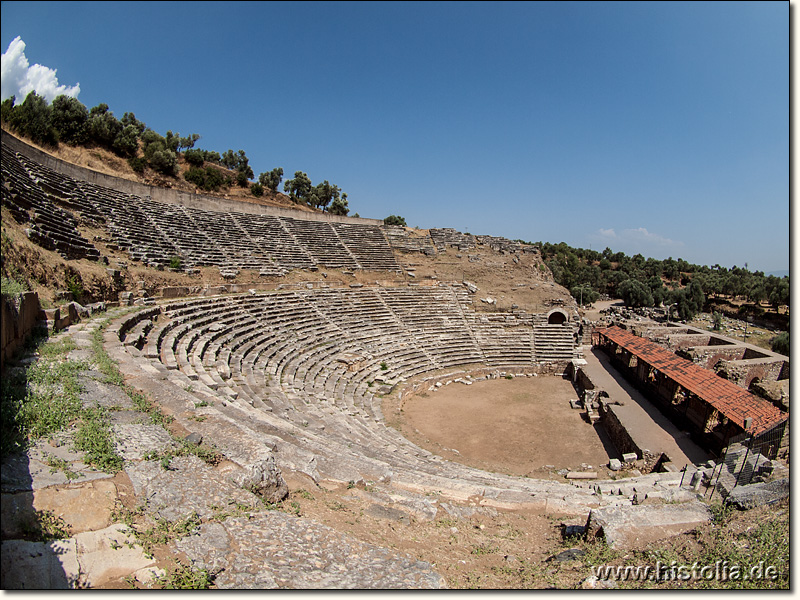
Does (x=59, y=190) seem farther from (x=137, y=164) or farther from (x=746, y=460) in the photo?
(x=746, y=460)

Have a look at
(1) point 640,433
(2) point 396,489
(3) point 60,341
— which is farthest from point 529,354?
(3) point 60,341

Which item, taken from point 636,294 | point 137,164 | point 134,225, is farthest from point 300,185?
point 636,294

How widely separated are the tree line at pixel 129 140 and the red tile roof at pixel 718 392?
3500 centimetres

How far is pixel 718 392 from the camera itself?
1267cm

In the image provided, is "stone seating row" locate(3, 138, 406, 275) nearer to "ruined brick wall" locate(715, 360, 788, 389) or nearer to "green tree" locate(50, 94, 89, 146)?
"green tree" locate(50, 94, 89, 146)

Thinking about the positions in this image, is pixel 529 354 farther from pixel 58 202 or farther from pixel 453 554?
pixel 58 202

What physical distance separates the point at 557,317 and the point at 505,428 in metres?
13.2

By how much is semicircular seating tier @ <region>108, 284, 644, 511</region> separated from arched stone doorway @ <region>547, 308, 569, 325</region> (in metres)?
2.00

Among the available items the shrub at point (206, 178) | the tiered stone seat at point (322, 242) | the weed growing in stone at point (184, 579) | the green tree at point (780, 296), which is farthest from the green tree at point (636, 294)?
the weed growing in stone at point (184, 579)

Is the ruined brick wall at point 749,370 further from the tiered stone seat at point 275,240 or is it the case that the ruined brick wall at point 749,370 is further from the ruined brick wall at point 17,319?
the tiered stone seat at point 275,240

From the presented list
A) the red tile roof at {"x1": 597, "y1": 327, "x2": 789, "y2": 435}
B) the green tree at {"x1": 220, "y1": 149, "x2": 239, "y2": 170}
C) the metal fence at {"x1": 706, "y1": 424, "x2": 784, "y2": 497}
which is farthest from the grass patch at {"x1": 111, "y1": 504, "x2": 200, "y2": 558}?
the green tree at {"x1": 220, "y1": 149, "x2": 239, "y2": 170}

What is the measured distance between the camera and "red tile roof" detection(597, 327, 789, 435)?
1104 cm

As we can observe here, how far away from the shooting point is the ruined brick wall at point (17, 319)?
662cm

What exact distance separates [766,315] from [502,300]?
1404 inches
